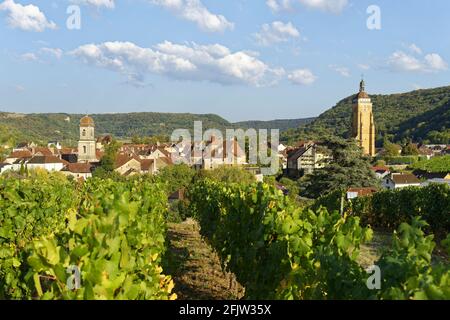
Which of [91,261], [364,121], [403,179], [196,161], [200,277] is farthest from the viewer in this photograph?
[364,121]

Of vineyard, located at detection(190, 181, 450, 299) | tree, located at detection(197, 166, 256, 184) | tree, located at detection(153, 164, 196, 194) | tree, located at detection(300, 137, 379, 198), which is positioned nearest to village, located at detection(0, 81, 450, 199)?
tree, located at detection(153, 164, 196, 194)

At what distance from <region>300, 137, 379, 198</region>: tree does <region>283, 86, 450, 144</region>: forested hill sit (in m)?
76.4

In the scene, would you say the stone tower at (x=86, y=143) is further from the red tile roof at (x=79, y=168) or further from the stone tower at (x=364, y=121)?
the stone tower at (x=364, y=121)

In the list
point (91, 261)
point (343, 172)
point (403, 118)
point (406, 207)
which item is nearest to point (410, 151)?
point (403, 118)

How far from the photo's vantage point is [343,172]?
A: 113ft

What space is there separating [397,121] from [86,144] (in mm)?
102954

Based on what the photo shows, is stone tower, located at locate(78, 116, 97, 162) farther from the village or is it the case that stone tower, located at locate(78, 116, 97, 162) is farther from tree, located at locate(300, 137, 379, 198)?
tree, located at locate(300, 137, 379, 198)

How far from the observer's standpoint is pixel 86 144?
84750mm

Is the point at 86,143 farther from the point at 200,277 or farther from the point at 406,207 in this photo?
the point at 200,277

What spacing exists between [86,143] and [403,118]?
10685 cm
